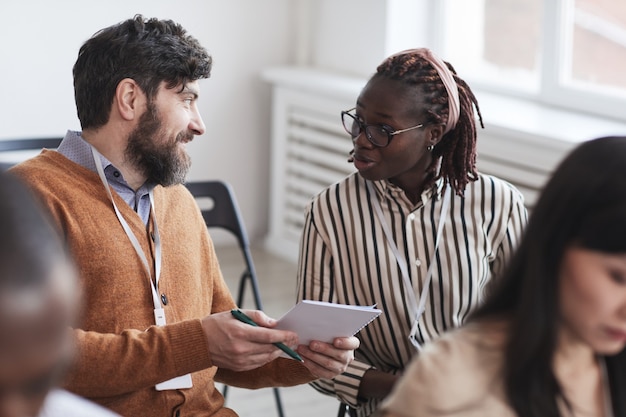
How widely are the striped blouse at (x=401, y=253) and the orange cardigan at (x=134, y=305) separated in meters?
0.22

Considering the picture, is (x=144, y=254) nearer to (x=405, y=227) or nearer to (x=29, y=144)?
(x=405, y=227)

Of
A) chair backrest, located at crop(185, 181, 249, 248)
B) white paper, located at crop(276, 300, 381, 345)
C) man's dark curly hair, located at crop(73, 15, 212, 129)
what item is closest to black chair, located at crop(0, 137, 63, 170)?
chair backrest, located at crop(185, 181, 249, 248)

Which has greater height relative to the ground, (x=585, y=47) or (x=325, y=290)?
(x=585, y=47)

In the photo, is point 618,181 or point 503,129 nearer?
point 618,181

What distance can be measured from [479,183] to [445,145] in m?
0.12

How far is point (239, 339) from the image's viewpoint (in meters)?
1.89

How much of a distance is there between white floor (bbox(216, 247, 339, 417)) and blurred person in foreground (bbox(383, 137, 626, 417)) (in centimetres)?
211

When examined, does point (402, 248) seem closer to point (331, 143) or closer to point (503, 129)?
point (503, 129)

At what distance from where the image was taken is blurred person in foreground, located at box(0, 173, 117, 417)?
0.76 metres

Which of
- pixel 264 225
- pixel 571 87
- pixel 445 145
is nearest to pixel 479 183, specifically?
pixel 445 145

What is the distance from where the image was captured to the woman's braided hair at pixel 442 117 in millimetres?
2178

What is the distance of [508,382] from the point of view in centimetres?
127

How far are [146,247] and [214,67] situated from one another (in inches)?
119

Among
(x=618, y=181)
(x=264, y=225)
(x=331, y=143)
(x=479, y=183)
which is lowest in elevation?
(x=264, y=225)
